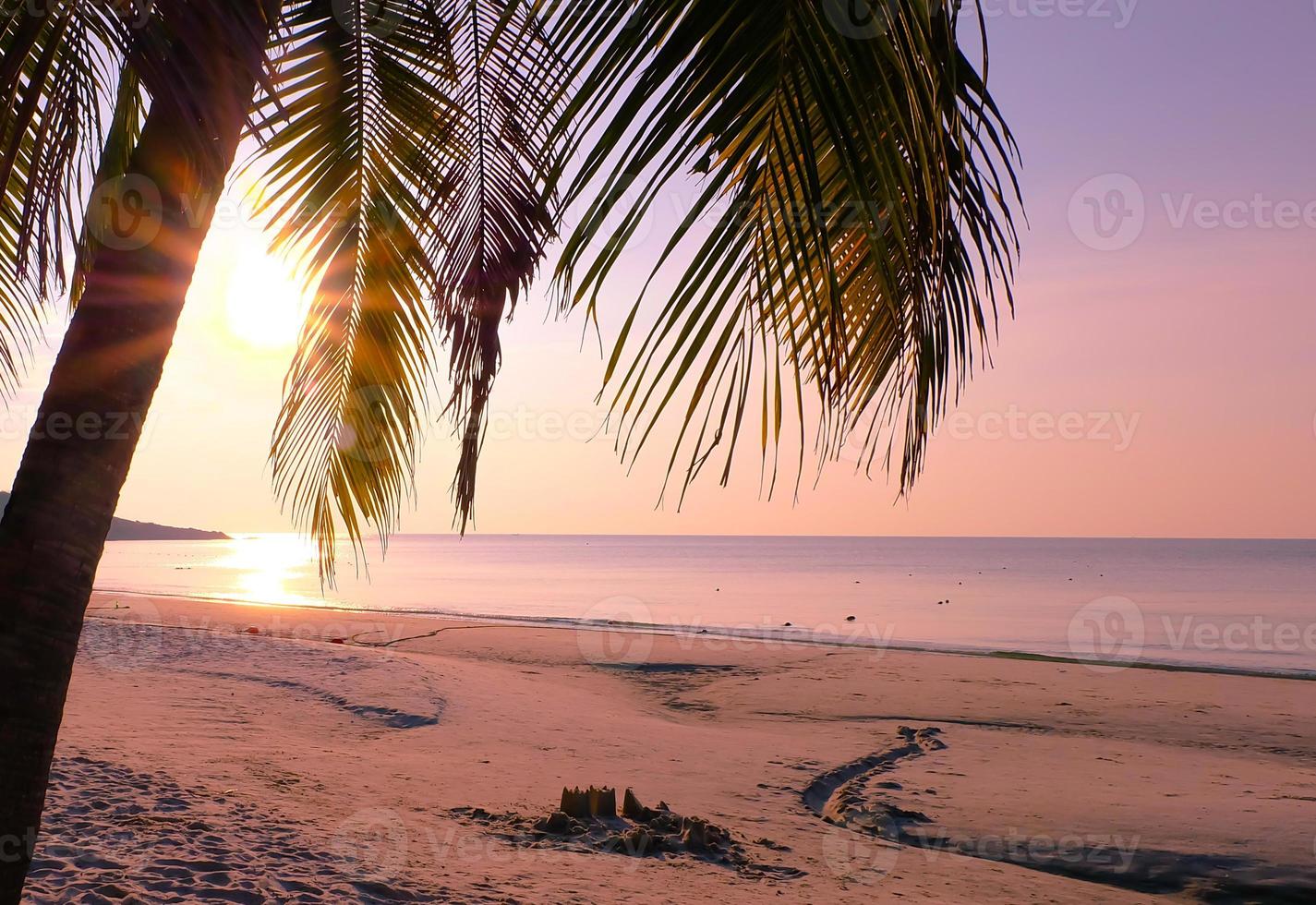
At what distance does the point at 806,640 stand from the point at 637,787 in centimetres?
1591

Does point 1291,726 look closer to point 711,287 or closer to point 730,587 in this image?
point 711,287

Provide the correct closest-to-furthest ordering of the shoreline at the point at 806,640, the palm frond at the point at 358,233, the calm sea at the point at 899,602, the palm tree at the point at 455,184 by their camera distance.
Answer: the palm tree at the point at 455,184, the palm frond at the point at 358,233, the shoreline at the point at 806,640, the calm sea at the point at 899,602

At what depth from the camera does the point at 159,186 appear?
194 centimetres

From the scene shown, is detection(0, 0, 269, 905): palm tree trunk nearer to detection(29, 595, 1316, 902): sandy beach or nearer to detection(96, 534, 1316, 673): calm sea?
detection(29, 595, 1316, 902): sandy beach

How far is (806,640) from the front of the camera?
72.5ft

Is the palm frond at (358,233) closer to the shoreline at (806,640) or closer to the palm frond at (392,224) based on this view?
the palm frond at (392,224)

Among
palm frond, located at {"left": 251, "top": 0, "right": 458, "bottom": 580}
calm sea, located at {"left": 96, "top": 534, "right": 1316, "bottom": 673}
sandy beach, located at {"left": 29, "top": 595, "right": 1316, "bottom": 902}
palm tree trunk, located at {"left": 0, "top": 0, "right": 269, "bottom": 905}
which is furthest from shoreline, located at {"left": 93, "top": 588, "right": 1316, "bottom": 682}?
palm tree trunk, located at {"left": 0, "top": 0, "right": 269, "bottom": 905}

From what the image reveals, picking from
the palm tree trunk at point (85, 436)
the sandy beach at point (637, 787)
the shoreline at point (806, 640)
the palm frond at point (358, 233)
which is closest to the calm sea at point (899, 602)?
the shoreline at point (806, 640)

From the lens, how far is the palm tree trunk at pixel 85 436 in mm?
1841

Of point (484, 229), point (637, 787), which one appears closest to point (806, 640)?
point (637, 787)

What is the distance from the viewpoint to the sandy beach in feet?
14.5

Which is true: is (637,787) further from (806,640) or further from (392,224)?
(806,640)

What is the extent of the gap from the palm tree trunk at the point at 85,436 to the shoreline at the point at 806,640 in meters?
18.8

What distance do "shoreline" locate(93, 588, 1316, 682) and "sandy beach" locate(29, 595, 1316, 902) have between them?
481cm
